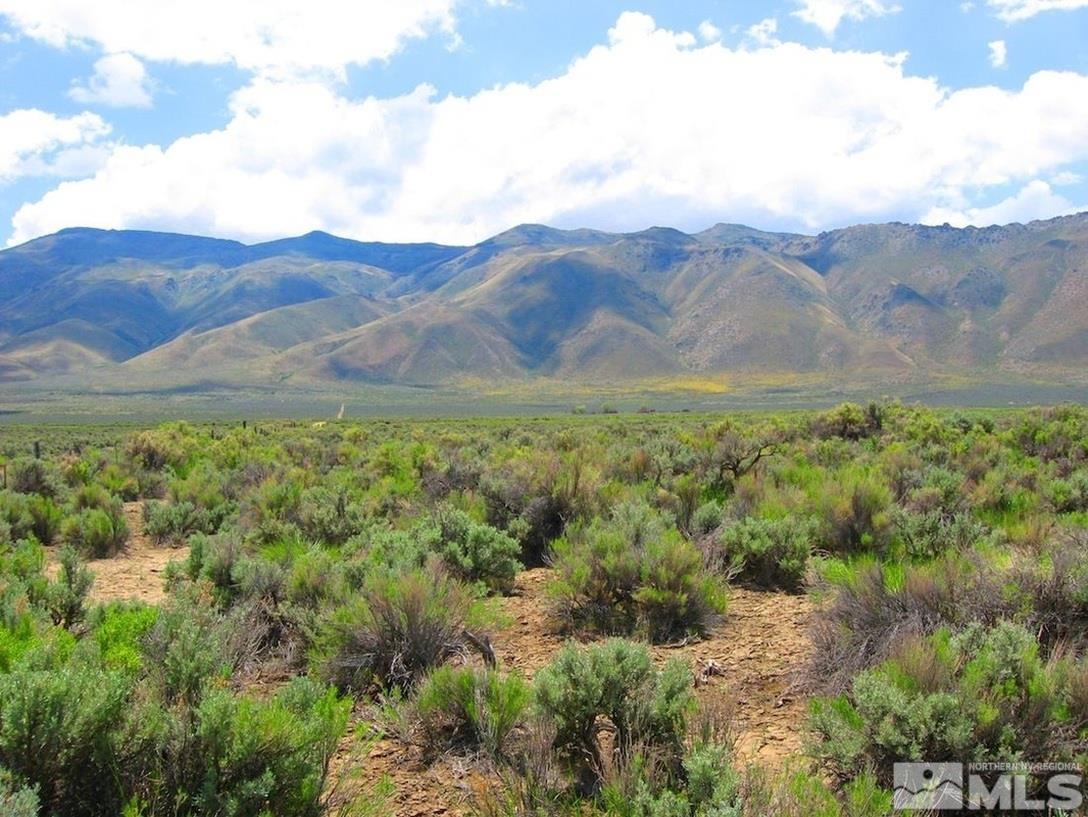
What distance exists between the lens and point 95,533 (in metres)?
9.77

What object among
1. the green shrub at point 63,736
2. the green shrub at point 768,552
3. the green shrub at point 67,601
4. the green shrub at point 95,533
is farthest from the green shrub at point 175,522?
the green shrub at point 63,736

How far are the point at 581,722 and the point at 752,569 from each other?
4091 mm

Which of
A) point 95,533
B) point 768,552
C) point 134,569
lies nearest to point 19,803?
point 768,552

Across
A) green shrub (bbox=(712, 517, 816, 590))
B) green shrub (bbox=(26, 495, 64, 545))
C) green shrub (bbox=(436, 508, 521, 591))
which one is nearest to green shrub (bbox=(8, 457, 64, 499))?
green shrub (bbox=(26, 495, 64, 545))

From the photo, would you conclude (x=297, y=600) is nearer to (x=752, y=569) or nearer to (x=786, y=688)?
(x=786, y=688)

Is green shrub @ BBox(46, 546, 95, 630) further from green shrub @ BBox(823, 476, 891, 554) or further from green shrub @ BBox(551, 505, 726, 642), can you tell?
green shrub @ BBox(823, 476, 891, 554)

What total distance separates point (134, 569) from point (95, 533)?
131cm

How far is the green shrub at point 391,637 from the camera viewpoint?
4965 millimetres

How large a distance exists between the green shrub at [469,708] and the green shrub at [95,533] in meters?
7.44

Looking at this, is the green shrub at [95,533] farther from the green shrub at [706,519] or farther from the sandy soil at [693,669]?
the green shrub at [706,519]

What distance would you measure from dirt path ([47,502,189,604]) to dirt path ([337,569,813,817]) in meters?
3.64

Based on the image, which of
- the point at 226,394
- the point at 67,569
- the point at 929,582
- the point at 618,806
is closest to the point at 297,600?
the point at 67,569

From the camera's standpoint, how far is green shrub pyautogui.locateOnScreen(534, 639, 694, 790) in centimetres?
382

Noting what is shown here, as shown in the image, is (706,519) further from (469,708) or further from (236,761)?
(236,761)
